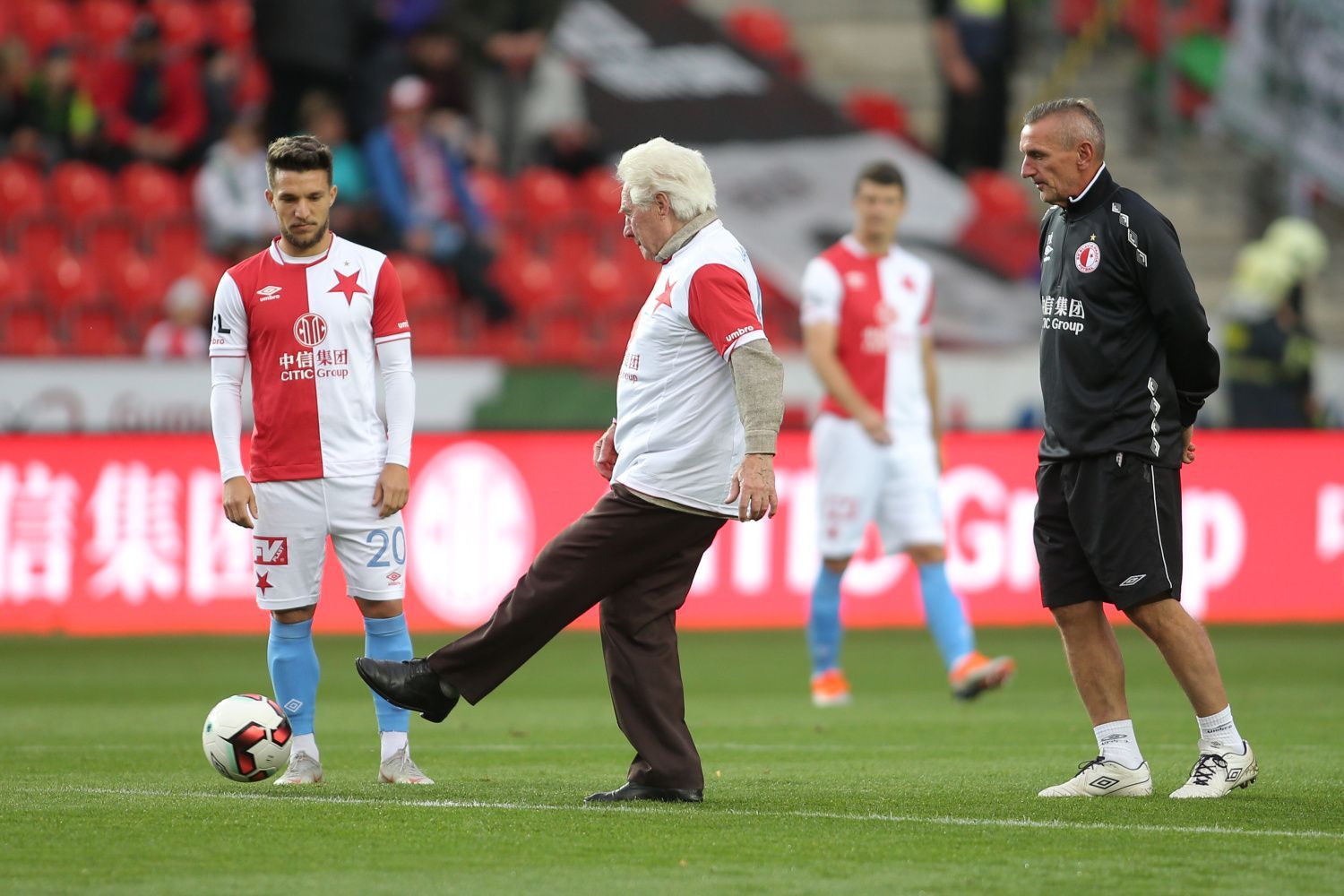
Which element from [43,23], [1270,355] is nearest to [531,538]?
[1270,355]

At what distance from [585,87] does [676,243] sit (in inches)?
572

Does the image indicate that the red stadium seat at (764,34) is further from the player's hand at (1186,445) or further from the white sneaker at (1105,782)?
the white sneaker at (1105,782)

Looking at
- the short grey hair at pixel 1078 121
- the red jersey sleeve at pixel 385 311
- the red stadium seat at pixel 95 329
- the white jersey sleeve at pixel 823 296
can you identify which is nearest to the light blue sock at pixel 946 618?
the white jersey sleeve at pixel 823 296

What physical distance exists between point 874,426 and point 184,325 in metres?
7.16

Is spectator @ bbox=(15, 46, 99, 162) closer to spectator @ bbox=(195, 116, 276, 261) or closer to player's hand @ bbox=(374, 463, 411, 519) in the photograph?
spectator @ bbox=(195, 116, 276, 261)

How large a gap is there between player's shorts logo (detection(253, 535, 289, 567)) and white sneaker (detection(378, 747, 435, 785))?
755mm

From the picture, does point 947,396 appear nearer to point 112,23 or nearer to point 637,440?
point 112,23

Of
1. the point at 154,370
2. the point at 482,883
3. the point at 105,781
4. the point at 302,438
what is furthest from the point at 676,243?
the point at 154,370

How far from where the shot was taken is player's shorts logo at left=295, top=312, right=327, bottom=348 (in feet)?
21.8

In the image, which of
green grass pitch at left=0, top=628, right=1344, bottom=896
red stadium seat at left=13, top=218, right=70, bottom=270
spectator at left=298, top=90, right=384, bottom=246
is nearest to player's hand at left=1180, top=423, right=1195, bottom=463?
green grass pitch at left=0, top=628, right=1344, bottom=896

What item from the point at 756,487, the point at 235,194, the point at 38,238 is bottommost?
the point at 756,487

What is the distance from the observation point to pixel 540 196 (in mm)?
18922

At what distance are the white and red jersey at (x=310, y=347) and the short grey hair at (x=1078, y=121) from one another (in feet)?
7.17

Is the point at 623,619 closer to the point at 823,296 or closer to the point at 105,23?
the point at 823,296
